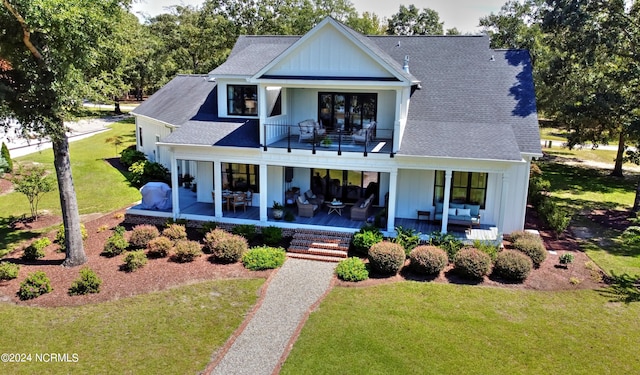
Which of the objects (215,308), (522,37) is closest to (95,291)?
(215,308)

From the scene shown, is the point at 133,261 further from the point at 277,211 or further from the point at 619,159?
the point at 619,159

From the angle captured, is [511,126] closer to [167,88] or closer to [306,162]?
[306,162]

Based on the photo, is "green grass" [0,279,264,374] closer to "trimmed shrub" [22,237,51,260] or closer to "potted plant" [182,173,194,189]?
"trimmed shrub" [22,237,51,260]

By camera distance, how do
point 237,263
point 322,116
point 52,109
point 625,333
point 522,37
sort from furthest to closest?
point 522,37
point 322,116
point 237,263
point 52,109
point 625,333

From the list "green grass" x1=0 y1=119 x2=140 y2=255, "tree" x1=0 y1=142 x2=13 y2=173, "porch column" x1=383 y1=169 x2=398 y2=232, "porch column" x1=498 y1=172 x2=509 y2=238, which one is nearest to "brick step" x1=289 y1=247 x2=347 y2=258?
"porch column" x1=383 y1=169 x2=398 y2=232

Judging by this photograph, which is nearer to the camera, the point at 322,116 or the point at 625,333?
the point at 625,333

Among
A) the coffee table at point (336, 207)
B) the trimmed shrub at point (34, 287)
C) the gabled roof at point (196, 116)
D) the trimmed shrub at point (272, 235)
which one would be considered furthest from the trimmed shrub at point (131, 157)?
the trimmed shrub at point (34, 287)

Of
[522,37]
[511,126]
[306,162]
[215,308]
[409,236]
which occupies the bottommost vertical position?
[215,308]

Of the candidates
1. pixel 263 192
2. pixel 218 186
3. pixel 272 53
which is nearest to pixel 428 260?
pixel 263 192
